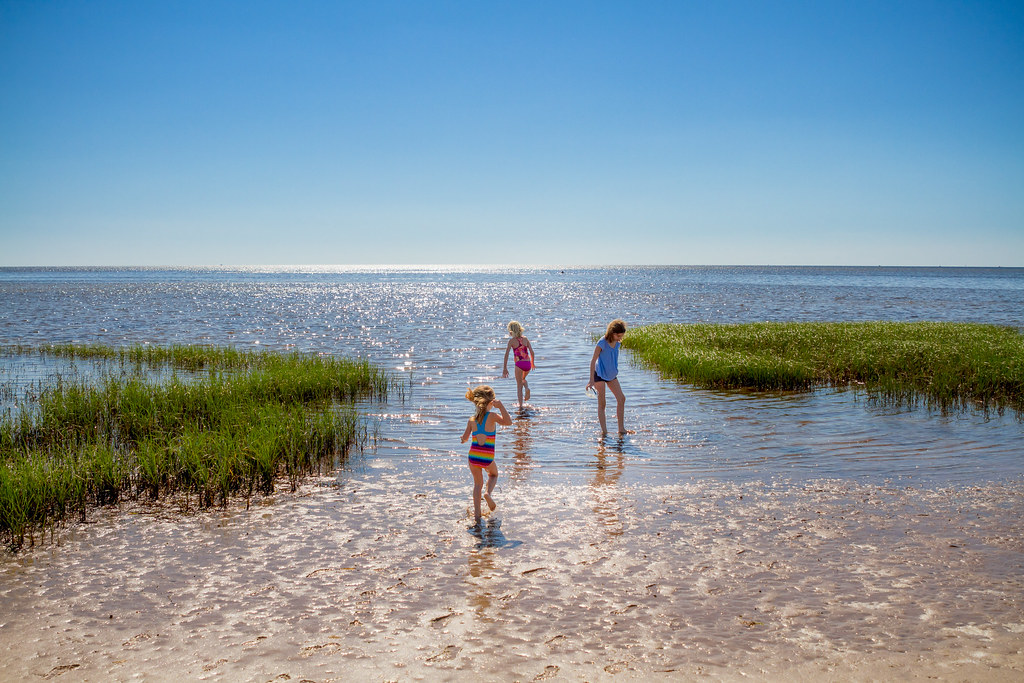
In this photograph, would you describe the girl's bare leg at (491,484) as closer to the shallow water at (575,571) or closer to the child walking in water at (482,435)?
the child walking in water at (482,435)

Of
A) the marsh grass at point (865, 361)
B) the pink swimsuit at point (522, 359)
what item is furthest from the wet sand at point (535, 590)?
the marsh grass at point (865, 361)

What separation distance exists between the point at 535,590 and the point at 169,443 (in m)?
6.23

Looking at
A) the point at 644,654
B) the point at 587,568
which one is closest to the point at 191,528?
the point at 587,568

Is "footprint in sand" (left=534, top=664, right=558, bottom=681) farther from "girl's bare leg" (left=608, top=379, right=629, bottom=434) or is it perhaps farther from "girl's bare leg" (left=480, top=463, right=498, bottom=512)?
"girl's bare leg" (left=608, top=379, right=629, bottom=434)

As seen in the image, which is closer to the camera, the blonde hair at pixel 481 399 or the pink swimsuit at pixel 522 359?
the blonde hair at pixel 481 399

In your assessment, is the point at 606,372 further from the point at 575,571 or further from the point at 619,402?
the point at 575,571

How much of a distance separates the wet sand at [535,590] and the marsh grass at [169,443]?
0.56 m

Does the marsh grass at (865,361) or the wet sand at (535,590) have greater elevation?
the marsh grass at (865,361)

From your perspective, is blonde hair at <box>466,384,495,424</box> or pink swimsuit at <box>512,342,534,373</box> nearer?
blonde hair at <box>466,384,495,424</box>

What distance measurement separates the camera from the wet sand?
4.78 m

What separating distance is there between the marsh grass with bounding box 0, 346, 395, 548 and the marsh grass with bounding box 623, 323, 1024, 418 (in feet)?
29.0

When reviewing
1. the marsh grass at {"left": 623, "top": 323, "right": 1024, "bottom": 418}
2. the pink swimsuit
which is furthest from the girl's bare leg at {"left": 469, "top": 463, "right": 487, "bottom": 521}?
the marsh grass at {"left": 623, "top": 323, "right": 1024, "bottom": 418}

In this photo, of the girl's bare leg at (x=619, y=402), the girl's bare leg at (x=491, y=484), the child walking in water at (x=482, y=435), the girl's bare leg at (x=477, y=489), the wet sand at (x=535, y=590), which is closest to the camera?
the wet sand at (x=535, y=590)

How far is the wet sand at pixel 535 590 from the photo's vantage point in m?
4.78
